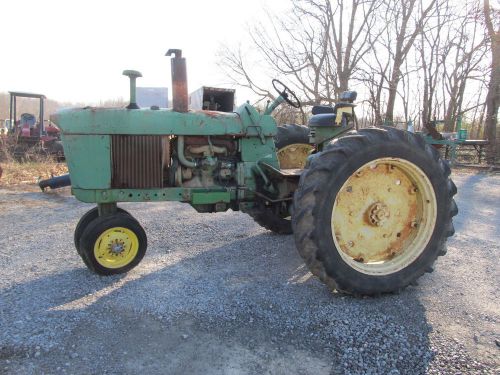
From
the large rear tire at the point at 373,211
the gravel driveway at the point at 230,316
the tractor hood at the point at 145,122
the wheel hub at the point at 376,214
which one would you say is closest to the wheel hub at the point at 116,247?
the gravel driveway at the point at 230,316

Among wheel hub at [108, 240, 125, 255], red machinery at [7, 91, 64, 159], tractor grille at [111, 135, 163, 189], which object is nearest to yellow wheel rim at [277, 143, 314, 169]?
tractor grille at [111, 135, 163, 189]

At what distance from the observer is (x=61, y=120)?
3.11 m

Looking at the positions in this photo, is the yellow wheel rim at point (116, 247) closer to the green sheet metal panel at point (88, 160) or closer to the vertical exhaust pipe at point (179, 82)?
the green sheet metal panel at point (88, 160)

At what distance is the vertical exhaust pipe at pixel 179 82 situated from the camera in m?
3.32

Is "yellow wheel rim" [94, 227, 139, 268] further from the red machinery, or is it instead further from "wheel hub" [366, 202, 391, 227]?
the red machinery

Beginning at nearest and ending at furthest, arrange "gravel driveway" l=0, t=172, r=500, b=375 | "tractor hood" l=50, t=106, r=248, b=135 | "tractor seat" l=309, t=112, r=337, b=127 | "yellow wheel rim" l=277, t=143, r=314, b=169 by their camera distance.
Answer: "gravel driveway" l=0, t=172, r=500, b=375
"tractor hood" l=50, t=106, r=248, b=135
"tractor seat" l=309, t=112, r=337, b=127
"yellow wheel rim" l=277, t=143, r=314, b=169

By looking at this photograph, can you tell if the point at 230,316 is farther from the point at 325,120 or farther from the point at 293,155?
the point at 293,155

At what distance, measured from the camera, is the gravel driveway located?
2.12 meters

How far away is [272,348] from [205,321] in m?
0.50

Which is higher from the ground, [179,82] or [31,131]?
[31,131]

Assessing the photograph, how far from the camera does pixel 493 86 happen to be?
16250 mm

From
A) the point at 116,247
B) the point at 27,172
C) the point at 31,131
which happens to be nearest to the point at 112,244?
the point at 116,247

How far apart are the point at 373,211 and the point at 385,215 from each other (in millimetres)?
104

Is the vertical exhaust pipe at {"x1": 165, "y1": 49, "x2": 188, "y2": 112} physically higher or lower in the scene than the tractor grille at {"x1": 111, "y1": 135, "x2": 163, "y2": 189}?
higher
